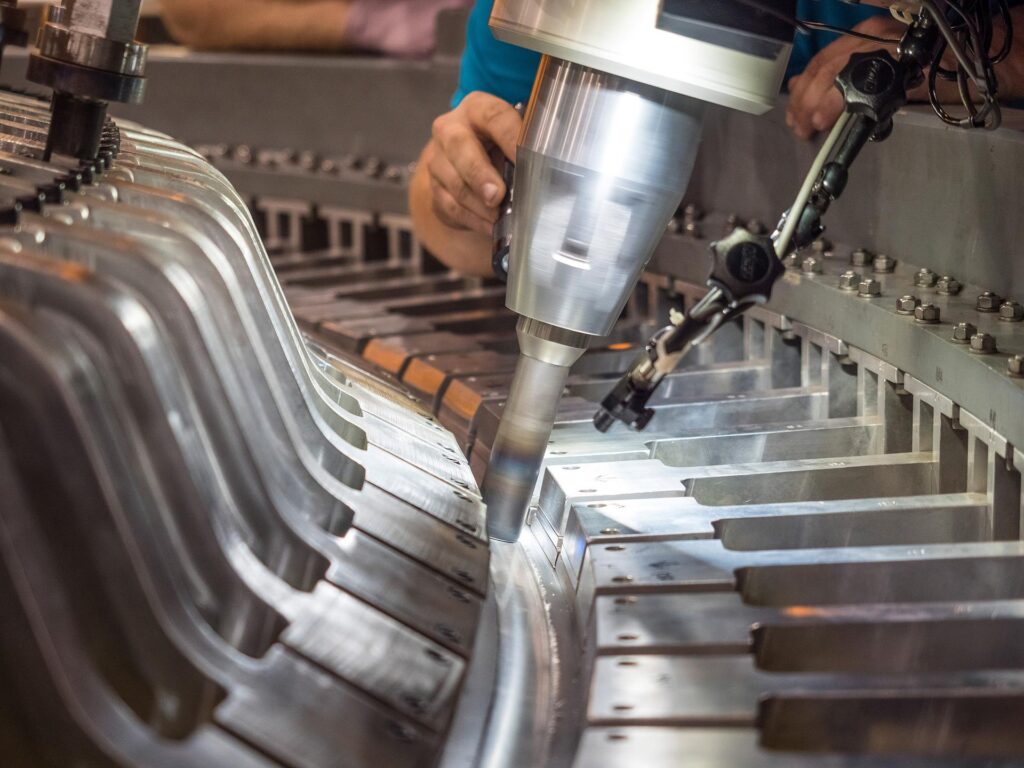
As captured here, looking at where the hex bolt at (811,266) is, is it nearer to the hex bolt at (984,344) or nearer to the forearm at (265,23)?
the hex bolt at (984,344)

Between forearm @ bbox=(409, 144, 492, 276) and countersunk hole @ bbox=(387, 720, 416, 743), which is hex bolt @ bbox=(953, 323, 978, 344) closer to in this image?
countersunk hole @ bbox=(387, 720, 416, 743)

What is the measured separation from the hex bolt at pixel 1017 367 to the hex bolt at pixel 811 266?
0.47 meters

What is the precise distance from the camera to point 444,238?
220 cm

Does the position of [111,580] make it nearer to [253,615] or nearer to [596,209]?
[253,615]

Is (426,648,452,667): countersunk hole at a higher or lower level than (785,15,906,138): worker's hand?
lower

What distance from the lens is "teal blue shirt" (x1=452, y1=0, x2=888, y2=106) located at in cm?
195

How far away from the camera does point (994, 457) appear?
1147 millimetres

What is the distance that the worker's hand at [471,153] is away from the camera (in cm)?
167

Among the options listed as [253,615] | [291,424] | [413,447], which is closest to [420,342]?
[413,447]

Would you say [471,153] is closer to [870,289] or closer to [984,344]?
[870,289]

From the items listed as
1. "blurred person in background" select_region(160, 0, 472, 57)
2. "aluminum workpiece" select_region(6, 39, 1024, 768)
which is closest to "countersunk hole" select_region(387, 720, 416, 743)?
"aluminum workpiece" select_region(6, 39, 1024, 768)

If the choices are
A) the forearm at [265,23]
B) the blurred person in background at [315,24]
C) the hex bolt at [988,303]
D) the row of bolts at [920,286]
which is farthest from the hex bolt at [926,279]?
the forearm at [265,23]

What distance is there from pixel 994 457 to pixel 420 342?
1033 mm

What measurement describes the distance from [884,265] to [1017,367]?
446 millimetres
